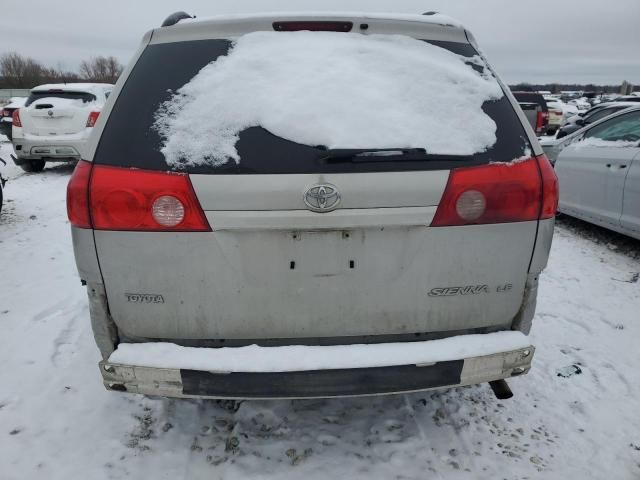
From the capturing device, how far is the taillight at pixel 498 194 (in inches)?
72.4

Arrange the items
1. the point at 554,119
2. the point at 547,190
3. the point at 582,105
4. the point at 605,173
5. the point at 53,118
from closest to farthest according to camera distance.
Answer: the point at 547,190 < the point at 605,173 < the point at 53,118 < the point at 554,119 < the point at 582,105

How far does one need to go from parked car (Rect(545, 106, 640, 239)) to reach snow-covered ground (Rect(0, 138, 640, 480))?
76.6 inches

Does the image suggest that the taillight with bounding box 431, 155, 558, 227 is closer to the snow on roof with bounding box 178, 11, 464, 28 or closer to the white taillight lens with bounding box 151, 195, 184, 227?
the snow on roof with bounding box 178, 11, 464, 28

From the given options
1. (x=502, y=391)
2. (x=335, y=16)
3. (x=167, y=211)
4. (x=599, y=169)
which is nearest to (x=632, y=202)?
(x=599, y=169)

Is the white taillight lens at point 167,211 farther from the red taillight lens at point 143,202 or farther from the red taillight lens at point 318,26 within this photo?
the red taillight lens at point 318,26

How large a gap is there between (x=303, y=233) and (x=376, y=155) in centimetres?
41

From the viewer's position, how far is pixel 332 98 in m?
1.90

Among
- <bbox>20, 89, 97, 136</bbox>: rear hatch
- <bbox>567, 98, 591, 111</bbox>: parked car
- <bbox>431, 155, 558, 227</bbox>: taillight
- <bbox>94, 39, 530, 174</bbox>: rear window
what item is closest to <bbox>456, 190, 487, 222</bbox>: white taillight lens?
<bbox>431, 155, 558, 227</bbox>: taillight

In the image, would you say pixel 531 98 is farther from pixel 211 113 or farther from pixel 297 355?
pixel 297 355

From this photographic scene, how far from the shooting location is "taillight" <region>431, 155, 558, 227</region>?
6.03 feet

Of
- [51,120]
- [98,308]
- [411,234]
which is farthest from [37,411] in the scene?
[51,120]

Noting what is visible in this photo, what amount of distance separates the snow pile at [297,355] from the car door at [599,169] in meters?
4.10

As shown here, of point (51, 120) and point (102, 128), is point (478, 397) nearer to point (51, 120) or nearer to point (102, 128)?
point (102, 128)

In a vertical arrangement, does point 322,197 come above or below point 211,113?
below
